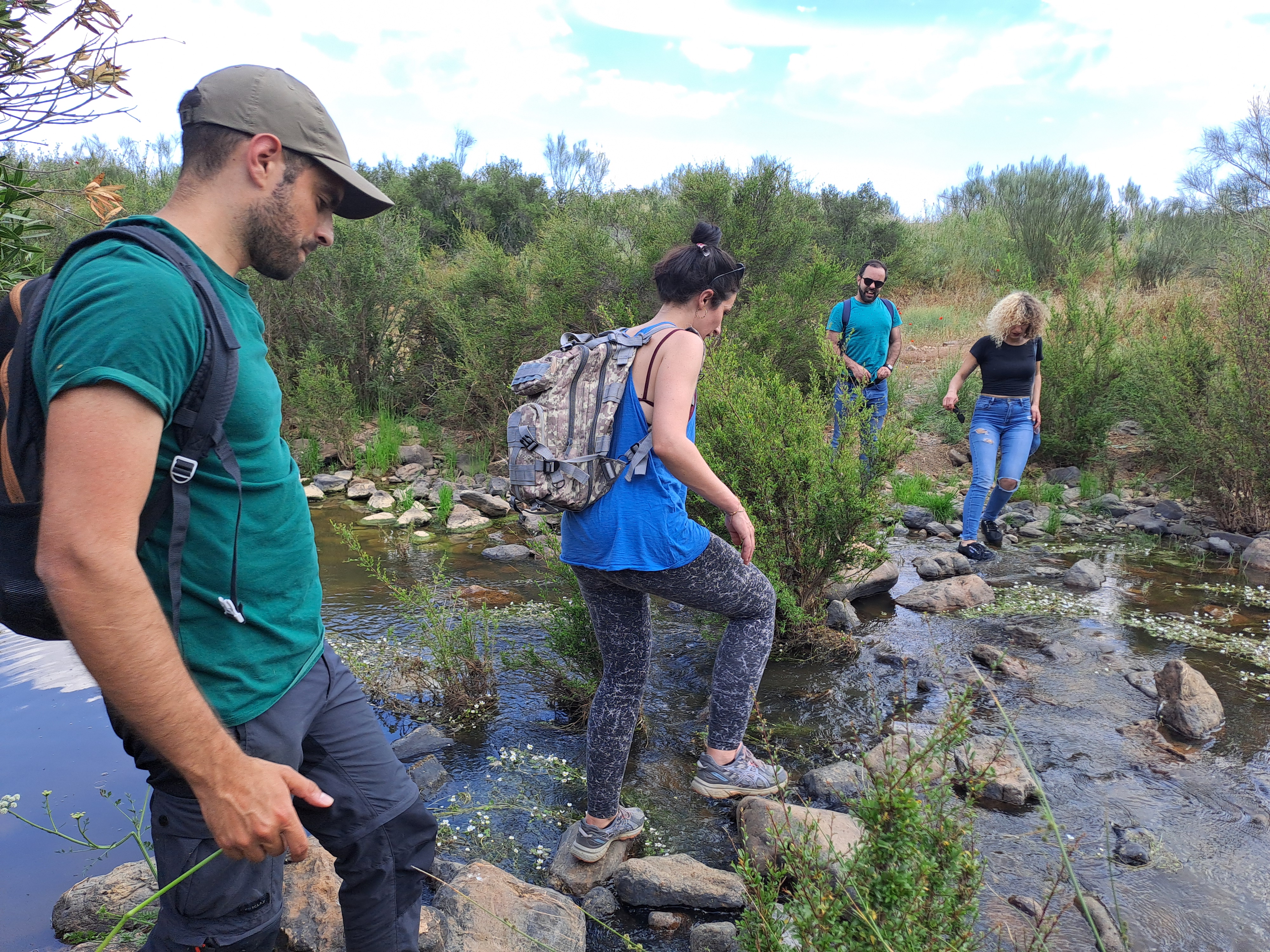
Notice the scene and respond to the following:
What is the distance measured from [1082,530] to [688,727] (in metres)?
5.37

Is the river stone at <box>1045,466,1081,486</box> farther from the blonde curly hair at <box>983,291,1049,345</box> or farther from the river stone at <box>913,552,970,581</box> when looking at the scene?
the river stone at <box>913,552,970,581</box>

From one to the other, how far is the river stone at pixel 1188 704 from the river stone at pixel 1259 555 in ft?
9.21

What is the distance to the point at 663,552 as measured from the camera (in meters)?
2.63

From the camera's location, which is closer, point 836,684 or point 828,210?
point 836,684

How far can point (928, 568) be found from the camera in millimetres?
6227

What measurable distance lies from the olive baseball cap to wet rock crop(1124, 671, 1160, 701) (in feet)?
14.5

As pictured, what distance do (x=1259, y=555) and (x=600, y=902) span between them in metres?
Answer: 6.04

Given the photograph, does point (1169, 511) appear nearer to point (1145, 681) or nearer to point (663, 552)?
point (1145, 681)

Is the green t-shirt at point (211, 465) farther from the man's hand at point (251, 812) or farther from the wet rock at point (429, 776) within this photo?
the wet rock at point (429, 776)

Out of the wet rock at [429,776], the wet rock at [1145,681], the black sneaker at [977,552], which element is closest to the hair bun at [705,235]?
the wet rock at [429,776]

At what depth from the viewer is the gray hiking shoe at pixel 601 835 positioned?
279 cm

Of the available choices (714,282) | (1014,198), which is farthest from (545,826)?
(1014,198)

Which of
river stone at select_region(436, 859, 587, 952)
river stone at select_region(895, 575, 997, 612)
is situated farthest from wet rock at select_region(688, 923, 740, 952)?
river stone at select_region(895, 575, 997, 612)

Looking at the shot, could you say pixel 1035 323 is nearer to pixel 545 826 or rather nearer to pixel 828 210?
pixel 545 826
